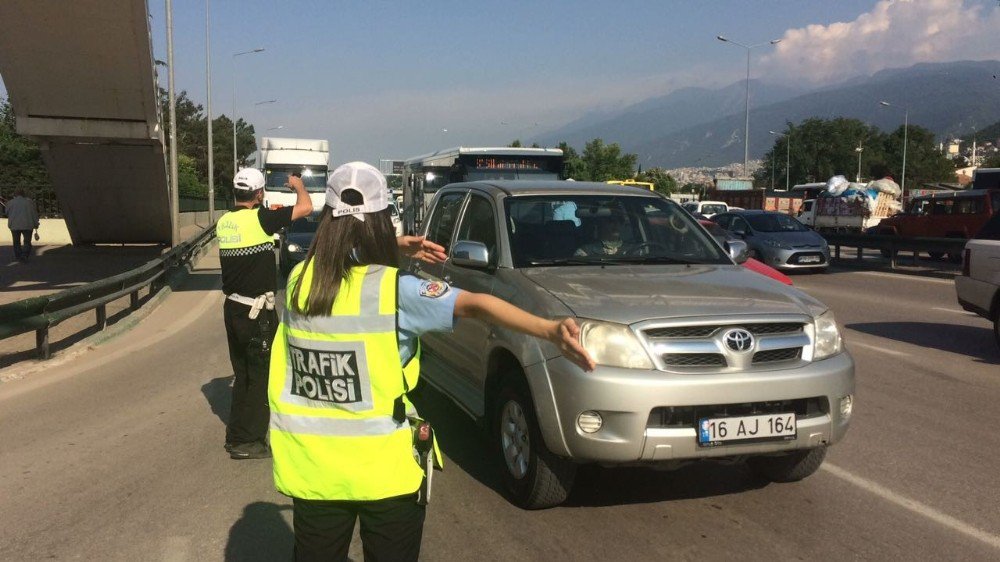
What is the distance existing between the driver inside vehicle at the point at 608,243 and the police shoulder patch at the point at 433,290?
3076mm

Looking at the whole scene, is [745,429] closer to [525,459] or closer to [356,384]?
[525,459]

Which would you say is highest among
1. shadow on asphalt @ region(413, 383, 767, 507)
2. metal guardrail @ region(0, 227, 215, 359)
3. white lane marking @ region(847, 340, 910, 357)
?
metal guardrail @ region(0, 227, 215, 359)

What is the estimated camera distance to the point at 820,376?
448cm

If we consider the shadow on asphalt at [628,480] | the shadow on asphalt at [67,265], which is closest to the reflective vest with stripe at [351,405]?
the shadow on asphalt at [628,480]

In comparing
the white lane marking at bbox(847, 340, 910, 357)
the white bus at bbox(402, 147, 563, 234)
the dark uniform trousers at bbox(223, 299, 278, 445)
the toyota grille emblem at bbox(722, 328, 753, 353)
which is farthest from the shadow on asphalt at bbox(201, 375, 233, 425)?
the white bus at bbox(402, 147, 563, 234)

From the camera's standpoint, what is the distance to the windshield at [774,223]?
2198 centimetres

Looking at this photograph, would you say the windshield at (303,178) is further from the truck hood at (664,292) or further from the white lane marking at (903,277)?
the truck hood at (664,292)

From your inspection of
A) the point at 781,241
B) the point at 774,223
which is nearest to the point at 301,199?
the point at 781,241

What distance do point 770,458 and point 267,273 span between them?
3.51 meters

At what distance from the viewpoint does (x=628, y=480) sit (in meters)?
5.46

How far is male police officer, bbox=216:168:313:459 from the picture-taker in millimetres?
5977

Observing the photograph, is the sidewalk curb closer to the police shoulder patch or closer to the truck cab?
the police shoulder patch

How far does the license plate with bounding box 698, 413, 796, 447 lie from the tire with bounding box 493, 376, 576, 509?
77cm

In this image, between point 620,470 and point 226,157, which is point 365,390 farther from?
point 226,157
